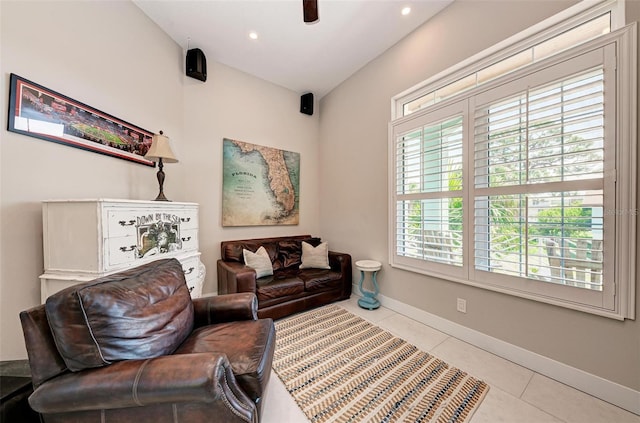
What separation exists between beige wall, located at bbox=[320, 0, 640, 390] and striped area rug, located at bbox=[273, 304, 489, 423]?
1.97 ft

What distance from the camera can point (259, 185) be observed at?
3.48 meters

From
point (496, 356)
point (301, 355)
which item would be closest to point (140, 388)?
point (301, 355)

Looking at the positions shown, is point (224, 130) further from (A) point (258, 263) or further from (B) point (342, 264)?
(B) point (342, 264)

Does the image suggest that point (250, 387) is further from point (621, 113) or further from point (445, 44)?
point (445, 44)

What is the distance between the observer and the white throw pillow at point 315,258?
10.6ft

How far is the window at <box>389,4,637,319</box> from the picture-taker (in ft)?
4.71

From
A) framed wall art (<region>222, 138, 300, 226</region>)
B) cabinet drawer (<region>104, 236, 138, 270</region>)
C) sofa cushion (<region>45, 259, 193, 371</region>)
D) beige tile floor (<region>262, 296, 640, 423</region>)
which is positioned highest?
framed wall art (<region>222, 138, 300, 226</region>)

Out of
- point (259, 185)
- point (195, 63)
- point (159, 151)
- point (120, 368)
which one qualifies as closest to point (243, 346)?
point (120, 368)

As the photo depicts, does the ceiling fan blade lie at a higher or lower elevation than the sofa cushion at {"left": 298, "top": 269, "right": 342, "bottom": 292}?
higher

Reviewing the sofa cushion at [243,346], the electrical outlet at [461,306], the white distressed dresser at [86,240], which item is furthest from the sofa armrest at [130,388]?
the electrical outlet at [461,306]

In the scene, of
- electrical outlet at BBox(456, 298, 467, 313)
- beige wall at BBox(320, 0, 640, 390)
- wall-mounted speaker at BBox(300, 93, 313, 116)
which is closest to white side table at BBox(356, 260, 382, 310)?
beige wall at BBox(320, 0, 640, 390)

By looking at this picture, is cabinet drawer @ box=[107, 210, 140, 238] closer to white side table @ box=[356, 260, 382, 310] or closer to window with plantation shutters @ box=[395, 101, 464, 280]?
white side table @ box=[356, 260, 382, 310]

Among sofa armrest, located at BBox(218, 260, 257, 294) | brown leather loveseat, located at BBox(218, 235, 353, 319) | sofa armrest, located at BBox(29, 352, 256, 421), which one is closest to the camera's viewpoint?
sofa armrest, located at BBox(29, 352, 256, 421)

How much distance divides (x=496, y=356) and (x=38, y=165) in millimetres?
3762
